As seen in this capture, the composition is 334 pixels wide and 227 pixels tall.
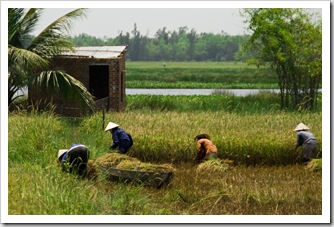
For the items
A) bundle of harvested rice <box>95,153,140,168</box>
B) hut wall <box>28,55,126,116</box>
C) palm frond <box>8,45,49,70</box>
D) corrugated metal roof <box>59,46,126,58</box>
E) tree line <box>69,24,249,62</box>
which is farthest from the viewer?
tree line <box>69,24,249,62</box>

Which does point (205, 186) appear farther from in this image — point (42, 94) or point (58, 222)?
point (42, 94)

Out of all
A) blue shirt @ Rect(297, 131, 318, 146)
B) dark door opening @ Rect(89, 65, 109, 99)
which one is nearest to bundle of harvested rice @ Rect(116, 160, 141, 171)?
blue shirt @ Rect(297, 131, 318, 146)

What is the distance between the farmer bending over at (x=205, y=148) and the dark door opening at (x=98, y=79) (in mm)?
9001

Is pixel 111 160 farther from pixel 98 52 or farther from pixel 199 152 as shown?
pixel 98 52

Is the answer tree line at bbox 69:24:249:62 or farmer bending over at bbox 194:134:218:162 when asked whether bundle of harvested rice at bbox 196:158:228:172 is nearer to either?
farmer bending over at bbox 194:134:218:162

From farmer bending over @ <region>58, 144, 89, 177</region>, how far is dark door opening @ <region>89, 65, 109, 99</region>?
10794 millimetres

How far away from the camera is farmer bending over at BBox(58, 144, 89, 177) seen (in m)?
10.9

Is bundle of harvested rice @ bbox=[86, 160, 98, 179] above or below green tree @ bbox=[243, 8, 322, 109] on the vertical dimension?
below

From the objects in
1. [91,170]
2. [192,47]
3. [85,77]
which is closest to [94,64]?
[85,77]

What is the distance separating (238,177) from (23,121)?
4019 mm

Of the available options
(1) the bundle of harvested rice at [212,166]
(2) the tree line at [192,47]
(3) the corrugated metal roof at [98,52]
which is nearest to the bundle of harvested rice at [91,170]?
(1) the bundle of harvested rice at [212,166]

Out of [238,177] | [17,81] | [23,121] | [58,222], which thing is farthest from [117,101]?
[58,222]

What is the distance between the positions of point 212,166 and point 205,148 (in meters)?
0.60

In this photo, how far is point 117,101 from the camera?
1928 centimetres
